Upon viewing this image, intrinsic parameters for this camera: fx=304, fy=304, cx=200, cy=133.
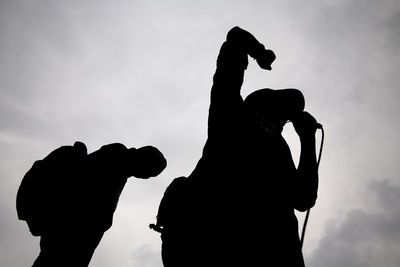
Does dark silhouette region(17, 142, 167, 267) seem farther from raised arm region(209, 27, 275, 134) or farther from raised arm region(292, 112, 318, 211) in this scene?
raised arm region(292, 112, 318, 211)

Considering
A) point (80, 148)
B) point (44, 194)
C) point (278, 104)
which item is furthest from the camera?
point (278, 104)

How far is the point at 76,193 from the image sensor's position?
93.7 inches

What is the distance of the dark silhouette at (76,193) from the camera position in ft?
7.52

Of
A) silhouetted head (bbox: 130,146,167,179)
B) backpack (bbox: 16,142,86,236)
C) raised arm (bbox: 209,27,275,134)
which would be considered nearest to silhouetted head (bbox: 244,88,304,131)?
raised arm (bbox: 209,27,275,134)

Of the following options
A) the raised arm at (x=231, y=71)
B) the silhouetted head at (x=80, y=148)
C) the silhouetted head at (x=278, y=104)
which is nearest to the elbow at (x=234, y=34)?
the raised arm at (x=231, y=71)

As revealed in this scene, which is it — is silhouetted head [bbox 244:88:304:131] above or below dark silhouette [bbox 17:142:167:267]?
above

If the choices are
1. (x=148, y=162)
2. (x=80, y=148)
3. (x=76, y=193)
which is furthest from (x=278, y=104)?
(x=76, y=193)

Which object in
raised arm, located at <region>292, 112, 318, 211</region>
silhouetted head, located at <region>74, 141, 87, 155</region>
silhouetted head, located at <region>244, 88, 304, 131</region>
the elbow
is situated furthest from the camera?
silhouetted head, located at <region>244, 88, 304, 131</region>

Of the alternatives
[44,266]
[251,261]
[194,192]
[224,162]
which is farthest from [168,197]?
[44,266]

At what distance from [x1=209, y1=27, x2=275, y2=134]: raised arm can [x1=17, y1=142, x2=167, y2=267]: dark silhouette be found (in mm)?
661

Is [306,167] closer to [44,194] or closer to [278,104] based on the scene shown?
[278,104]

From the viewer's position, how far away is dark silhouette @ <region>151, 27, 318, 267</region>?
7.36ft

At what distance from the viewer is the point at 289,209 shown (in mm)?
2662

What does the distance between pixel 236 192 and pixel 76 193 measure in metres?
1.26
